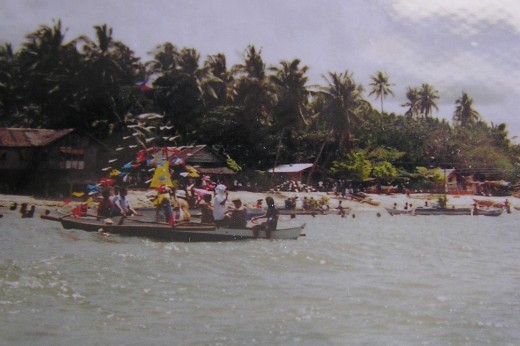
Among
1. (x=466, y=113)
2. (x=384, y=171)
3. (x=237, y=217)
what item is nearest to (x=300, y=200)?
(x=384, y=171)

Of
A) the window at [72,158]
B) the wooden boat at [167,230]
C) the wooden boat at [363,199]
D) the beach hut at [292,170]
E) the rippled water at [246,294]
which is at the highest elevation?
the beach hut at [292,170]

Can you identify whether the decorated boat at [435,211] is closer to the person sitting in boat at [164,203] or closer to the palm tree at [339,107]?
the palm tree at [339,107]

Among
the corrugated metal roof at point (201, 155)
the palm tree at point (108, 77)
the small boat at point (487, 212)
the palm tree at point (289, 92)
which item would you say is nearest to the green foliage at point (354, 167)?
the palm tree at point (289, 92)

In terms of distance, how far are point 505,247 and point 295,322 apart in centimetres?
1172

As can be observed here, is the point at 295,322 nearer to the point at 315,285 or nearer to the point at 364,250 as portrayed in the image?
the point at 315,285

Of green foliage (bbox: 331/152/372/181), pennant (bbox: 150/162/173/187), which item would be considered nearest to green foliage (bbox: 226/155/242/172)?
green foliage (bbox: 331/152/372/181)

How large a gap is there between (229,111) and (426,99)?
32120 millimetres

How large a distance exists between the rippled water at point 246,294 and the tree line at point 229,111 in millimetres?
6538

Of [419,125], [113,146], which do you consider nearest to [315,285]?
[113,146]

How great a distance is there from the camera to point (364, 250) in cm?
1427

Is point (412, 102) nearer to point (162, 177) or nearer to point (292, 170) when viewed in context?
point (292, 170)

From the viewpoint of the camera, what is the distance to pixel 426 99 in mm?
58875

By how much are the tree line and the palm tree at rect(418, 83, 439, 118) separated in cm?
934

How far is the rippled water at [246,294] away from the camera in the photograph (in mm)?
6309
